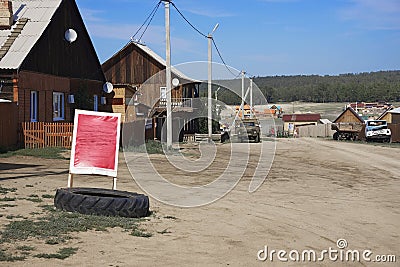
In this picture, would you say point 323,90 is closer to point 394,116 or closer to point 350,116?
point 394,116

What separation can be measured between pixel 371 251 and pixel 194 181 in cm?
830

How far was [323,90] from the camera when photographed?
125 meters

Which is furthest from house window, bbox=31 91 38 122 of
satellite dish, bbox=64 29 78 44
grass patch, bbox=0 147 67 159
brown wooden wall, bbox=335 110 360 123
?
brown wooden wall, bbox=335 110 360 123

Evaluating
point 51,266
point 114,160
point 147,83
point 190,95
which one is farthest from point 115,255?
point 190,95

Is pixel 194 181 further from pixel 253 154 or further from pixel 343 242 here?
pixel 253 154

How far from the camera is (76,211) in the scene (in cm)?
1006

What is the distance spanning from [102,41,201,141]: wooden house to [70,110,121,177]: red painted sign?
25.7 m

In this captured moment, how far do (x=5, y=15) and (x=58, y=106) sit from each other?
5.03 m

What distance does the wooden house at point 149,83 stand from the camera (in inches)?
1540

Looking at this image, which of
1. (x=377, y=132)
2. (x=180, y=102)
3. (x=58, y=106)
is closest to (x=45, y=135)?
(x=58, y=106)

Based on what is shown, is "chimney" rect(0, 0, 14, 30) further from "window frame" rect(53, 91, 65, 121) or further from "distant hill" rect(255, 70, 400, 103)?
"distant hill" rect(255, 70, 400, 103)

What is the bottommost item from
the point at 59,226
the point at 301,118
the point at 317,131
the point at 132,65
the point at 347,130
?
the point at 59,226

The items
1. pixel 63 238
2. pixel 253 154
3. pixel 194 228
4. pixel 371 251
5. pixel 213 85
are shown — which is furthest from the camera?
pixel 213 85

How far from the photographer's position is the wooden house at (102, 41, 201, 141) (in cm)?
3912
